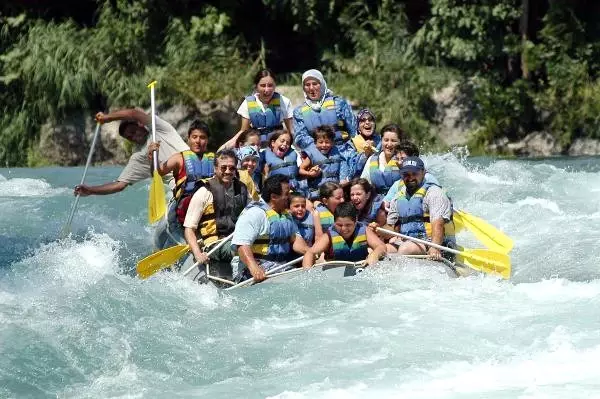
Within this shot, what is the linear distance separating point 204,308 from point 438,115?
8.27m

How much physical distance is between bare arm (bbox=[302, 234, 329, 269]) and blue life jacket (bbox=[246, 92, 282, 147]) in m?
1.52

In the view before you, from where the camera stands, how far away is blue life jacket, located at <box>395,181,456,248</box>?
8.18 meters

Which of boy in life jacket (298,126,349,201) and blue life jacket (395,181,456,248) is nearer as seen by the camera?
blue life jacket (395,181,456,248)

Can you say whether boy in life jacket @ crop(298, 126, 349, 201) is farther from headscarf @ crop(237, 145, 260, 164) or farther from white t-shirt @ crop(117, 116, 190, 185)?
white t-shirt @ crop(117, 116, 190, 185)

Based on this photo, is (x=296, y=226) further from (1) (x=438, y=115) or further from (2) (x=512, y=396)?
(1) (x=438, y=115)

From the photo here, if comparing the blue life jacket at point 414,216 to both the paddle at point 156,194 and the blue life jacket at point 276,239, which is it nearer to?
the blue life jacket at point 276,239

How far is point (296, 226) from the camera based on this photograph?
8.02 m

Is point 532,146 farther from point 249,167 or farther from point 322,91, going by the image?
point 249,167

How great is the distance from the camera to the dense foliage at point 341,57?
15.1m

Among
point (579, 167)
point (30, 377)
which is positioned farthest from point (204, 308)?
point (579, 167)

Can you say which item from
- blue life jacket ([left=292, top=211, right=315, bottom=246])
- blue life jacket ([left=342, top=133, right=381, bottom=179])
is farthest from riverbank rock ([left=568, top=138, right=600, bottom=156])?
blue life jacket ([left=292, top=211, right=315, bottom=246])

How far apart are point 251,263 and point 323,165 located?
138 cm

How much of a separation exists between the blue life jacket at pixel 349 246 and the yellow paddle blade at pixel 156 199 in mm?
1237

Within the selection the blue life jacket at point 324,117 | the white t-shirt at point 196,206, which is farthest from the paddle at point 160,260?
the blue life jacket at point 324,117
